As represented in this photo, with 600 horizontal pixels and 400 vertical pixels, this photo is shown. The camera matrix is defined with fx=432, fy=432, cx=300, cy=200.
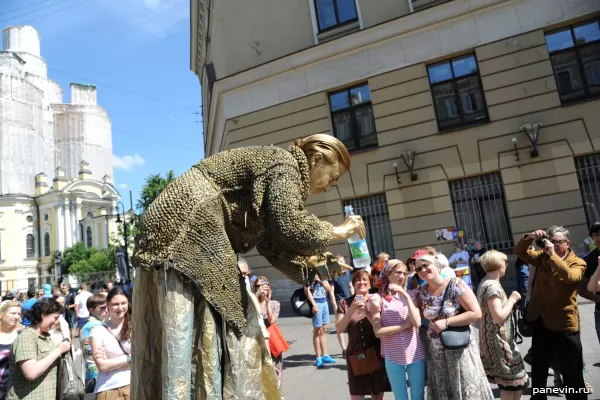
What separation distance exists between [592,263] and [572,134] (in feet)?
26.4

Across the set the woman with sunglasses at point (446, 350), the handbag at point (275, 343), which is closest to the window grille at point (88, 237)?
the handbag at point (275, 343)

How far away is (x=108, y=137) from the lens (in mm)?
67562

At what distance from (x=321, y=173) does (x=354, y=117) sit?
11970 mm

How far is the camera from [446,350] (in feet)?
13.0

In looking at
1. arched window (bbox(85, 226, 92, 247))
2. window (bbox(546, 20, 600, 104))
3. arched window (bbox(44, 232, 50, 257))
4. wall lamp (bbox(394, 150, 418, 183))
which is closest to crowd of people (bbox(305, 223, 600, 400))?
wall lamp (bbox(394, 150, 418, 183))

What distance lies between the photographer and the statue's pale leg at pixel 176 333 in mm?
1985

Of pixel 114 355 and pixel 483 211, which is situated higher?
pixel 483 211

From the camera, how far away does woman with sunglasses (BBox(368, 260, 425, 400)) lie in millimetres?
4176

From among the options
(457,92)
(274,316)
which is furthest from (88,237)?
(274,316)

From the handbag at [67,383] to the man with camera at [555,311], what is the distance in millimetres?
4418

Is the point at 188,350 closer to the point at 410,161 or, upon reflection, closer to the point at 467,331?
the point at 467,331

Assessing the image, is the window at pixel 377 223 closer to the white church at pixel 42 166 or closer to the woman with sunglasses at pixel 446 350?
the woman with sunglasses at pixel 446 350

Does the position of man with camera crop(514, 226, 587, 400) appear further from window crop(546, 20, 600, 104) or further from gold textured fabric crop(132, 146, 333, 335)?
window crop(546, 20, 600, 104)

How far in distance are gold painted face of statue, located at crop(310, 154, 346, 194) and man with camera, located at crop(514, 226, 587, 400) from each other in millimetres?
2731
